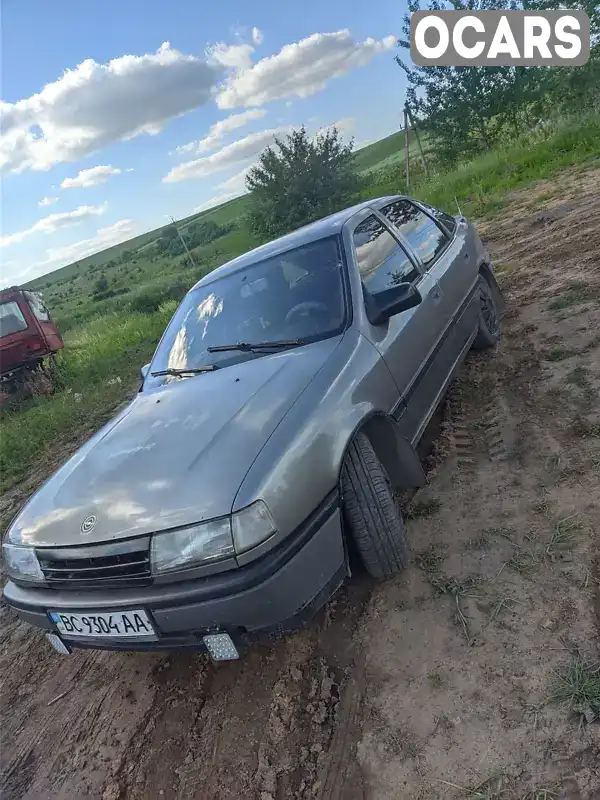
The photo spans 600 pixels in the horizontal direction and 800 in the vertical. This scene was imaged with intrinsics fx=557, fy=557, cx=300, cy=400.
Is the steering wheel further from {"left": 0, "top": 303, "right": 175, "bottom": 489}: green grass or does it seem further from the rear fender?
{"left": 0, "top": 303, "right": 175, "bottom": 489}: green grass

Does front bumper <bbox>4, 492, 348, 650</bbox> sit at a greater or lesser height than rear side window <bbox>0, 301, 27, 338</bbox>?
lesser

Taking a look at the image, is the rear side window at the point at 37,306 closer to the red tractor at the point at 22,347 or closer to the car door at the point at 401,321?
the red tractor at the point at 22,347

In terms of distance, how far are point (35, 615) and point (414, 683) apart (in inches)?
59.3

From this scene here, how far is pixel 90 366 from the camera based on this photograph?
11930mm

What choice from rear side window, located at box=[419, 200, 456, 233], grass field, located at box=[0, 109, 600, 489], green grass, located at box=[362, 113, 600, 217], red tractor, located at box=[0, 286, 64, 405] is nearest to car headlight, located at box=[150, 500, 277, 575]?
rear side window, located at box=[419, 200, 456, 233]

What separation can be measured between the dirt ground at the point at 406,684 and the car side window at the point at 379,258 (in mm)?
1173

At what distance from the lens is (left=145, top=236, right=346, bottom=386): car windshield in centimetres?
292

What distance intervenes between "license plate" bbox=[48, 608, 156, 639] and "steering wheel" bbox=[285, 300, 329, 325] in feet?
5.33

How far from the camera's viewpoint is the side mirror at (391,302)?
9.37 ft

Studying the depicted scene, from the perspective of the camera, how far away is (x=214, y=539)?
1888 mm

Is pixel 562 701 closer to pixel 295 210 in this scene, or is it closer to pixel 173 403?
pixel 173 403

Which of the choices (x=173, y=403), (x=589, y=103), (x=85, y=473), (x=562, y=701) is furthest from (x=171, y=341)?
(x=589, y=103)

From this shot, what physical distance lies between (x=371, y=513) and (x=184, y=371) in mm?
1343

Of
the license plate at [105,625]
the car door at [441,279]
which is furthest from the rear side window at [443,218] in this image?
the license plate at [105,625]
